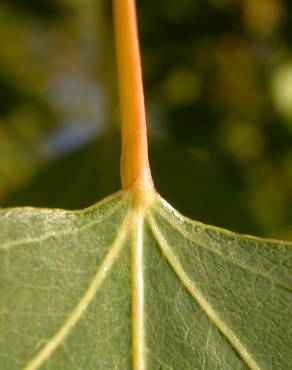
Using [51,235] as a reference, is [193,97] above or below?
above

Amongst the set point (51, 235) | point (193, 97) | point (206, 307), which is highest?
point (193, 97)

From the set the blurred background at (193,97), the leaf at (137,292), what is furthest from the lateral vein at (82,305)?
the blurred background at (193,97)

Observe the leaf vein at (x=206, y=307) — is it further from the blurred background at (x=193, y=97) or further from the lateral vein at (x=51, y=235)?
the blurred background at (x=193, y=97)

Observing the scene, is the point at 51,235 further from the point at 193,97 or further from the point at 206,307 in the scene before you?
the point at 193,97

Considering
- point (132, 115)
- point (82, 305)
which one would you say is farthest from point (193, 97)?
point (82, 305)

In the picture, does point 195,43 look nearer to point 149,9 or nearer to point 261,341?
point 149,9

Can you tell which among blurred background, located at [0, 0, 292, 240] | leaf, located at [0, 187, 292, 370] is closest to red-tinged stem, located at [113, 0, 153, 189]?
leaf, located at [0, 187, 292, 370]
